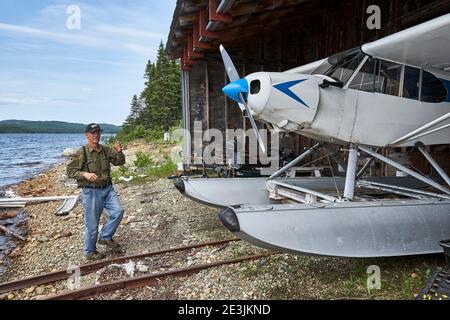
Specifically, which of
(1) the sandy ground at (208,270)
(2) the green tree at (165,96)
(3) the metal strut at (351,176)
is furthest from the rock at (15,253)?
(2) the green tree at (165,96)

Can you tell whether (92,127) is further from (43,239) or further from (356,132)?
(356,132)

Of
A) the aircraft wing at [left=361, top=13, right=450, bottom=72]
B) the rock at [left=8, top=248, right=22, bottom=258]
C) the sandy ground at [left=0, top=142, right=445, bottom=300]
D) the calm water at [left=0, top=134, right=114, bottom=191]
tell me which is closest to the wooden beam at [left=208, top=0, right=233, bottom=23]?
the aircraft wing at [left=361, top=13, right=450, bottom=72]

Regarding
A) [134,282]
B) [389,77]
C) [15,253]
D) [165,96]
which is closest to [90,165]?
[134,282]

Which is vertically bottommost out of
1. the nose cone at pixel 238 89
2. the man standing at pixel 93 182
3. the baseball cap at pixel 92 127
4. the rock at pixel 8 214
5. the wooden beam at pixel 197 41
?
the rock at pixel 8 214

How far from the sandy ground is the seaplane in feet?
1.33

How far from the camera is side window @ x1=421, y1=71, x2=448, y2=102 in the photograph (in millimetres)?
4695

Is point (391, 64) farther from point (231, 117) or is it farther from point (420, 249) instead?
point (231, 117)

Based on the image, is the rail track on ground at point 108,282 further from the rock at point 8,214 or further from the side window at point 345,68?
the rock at point 8,214

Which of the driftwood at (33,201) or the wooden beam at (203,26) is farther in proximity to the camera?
the driftwood at (33,201)

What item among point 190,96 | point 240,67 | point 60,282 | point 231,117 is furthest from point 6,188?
point 60,282

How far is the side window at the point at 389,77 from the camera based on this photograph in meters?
4.55

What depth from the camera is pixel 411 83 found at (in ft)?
15.4

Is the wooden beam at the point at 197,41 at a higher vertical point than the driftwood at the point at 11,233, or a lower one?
higher

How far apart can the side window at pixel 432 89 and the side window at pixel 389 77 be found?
1.28 ft
